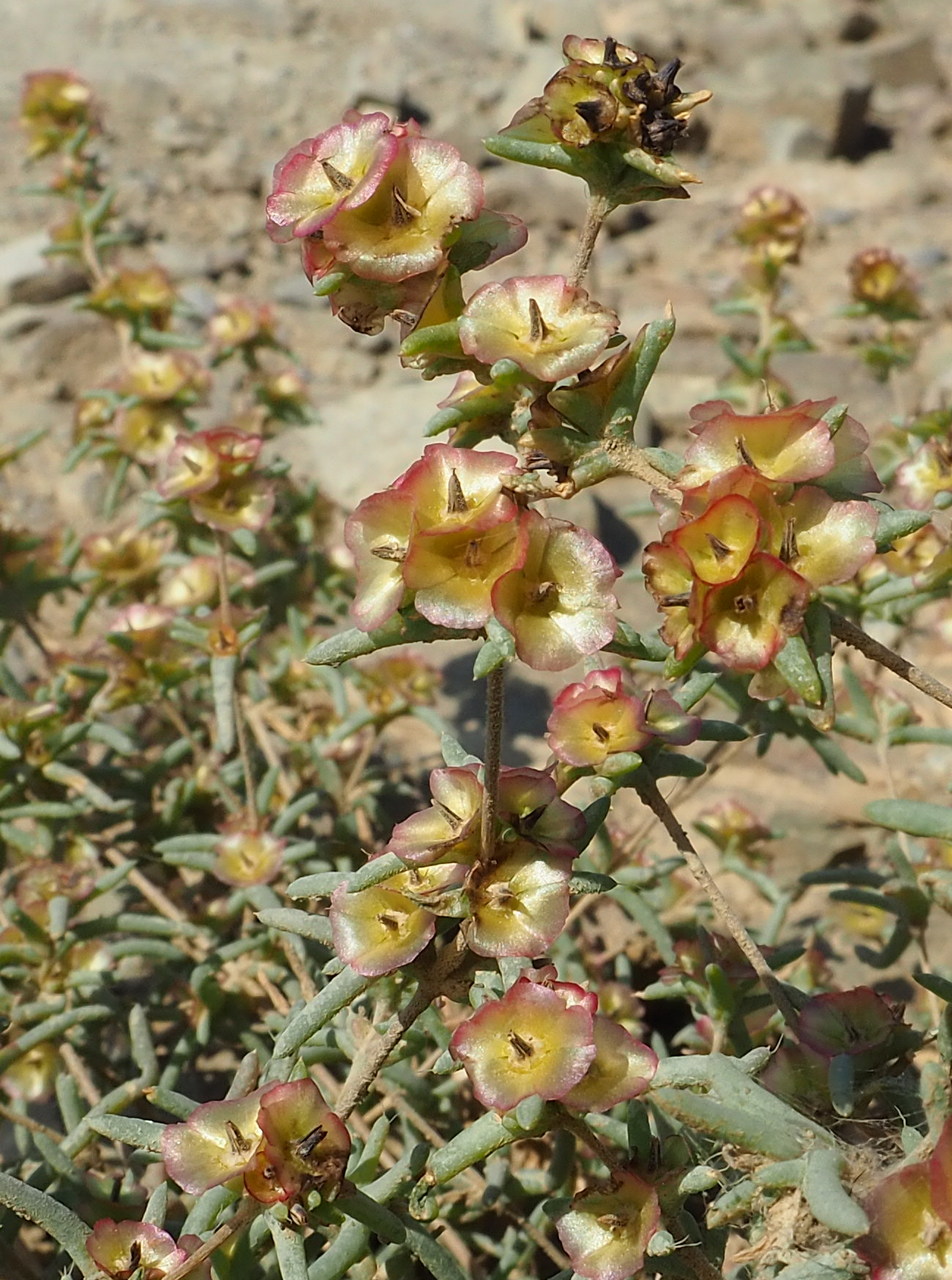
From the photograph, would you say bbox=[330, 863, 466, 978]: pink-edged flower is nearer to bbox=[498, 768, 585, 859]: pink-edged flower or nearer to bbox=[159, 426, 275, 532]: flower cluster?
bbox=[498, 768, 585, 859]: pink-edged flower

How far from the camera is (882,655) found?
1141mm

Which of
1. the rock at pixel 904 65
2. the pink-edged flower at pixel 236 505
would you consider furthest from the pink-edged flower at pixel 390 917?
the rock at pixel 904 65

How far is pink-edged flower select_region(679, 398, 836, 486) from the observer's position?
3.84ft

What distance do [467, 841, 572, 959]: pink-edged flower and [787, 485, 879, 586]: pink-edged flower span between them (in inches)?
16.2

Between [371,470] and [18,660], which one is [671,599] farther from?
[371,470]

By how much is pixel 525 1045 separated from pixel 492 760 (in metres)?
0.31

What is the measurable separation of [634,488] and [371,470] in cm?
93

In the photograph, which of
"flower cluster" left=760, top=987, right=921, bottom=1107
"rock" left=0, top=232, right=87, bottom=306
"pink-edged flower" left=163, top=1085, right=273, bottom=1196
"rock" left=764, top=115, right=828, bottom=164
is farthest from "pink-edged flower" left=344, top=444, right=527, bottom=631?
"rock" left=764, top=115, right=828, bottom=164

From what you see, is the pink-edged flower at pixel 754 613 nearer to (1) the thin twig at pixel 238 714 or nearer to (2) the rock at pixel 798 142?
(1) the thin twig at pixel 238 714

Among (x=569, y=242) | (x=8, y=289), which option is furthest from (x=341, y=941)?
(x=569, y=242)

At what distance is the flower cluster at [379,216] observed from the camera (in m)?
1.19

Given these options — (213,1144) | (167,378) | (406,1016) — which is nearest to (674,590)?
(406,1016)

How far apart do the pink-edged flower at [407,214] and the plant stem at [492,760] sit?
397mm

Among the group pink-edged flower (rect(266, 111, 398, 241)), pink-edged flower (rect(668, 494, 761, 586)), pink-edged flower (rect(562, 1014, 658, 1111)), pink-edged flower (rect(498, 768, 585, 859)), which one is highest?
pink-edged flower (rect(266, 111, 398, 241))
